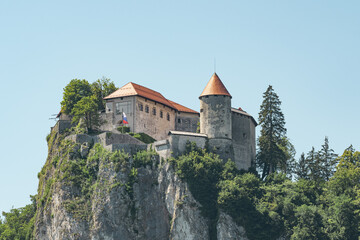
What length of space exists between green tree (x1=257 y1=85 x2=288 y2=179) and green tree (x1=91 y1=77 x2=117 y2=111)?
19.5 m

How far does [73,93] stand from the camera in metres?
92.3

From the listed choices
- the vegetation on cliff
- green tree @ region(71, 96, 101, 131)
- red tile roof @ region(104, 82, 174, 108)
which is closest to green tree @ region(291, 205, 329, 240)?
the vegetation on cliff

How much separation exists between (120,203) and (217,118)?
49.6 ft

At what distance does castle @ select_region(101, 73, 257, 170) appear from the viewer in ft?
270

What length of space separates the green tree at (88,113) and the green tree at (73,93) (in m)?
4.14

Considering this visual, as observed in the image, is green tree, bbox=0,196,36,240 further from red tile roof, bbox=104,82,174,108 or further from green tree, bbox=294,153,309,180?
green tree, bbox=294,153,309,180

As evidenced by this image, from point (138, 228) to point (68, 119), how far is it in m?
21.5

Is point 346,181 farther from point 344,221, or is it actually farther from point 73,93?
point 73,93

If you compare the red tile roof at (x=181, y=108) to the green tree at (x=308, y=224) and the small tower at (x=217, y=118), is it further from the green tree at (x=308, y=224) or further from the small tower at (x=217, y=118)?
the green tree at (x=308, y=224)

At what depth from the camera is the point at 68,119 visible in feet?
305

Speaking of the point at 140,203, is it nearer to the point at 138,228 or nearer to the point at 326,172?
the point at 138,228

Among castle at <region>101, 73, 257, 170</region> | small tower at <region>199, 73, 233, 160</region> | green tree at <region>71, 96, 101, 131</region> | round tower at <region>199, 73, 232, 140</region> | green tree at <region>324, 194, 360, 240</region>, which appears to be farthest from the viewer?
green tree at <region>71, 96, 101, 131</region>

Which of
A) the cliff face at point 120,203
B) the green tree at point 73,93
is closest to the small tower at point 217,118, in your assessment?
the cliff face at point 120,203

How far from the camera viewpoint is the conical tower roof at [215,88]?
85.2 metres
